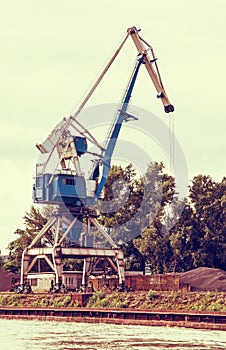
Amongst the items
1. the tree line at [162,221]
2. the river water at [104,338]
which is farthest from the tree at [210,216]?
the river water at [104,338]

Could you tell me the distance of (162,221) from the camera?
306 feet

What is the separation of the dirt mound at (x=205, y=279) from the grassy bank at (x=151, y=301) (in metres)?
12.0

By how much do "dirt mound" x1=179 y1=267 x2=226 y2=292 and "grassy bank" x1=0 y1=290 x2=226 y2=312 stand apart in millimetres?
11964

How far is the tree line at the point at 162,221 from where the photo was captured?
298ft

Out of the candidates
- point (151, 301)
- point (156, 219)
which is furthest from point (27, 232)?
point (151, 301)

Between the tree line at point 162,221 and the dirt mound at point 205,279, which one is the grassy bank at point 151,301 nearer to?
the dirt mound at point 205,279

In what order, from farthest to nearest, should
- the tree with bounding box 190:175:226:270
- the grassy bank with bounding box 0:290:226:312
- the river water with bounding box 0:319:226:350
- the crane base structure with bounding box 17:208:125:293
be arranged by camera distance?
the tree with bounding box 190:175:226:270 < the crane base structure with bounding box 17:208:125:293 < the grassy bank with bounding box 0:290:226:312 < the river water with bounding box 0:319:226:350

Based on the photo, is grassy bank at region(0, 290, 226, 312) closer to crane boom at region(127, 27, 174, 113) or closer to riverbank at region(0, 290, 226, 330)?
riverbank at region(0, 290, 226, 330)

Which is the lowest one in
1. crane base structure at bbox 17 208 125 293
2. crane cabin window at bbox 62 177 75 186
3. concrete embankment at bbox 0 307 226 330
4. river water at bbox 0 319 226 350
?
river water at bbox 0 319 226 350

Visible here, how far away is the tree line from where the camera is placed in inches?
3580

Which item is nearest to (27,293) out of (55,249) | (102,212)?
(55,249)

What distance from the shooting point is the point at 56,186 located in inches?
2916

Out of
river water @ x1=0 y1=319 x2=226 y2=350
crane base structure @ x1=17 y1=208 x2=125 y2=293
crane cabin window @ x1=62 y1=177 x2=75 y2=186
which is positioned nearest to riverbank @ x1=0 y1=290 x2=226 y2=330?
river water @ x1=0 y1=319 x2=226 y2=350

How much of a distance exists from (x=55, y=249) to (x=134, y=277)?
8889 millimetres
